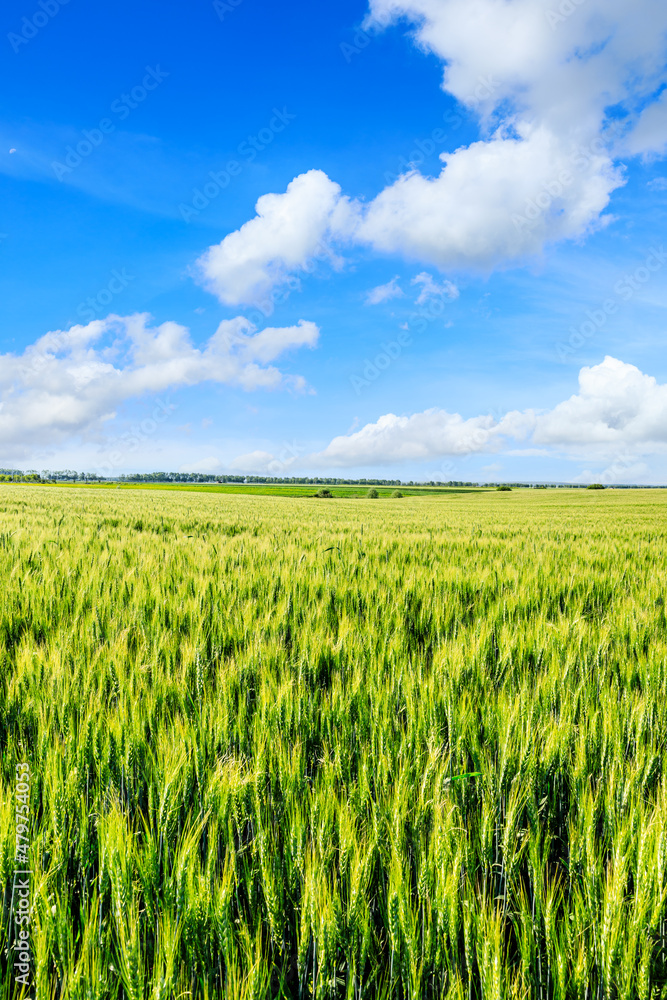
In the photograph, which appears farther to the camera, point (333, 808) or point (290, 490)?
point (290, 490)

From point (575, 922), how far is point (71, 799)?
1182mm

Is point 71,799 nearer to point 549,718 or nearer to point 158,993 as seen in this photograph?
point 158,993

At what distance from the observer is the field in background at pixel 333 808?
2.98 ft

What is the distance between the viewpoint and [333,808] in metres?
1.15

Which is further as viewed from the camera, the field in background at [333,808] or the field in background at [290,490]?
the field in background at [290,490]

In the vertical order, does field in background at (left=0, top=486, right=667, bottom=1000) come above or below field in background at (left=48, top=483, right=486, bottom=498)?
below

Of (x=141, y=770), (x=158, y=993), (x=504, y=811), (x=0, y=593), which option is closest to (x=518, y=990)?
(x=504, y=811)

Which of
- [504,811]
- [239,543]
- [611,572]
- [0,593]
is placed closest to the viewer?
[504,811]

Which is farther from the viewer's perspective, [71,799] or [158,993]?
[71,799]

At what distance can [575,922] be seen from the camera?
98cm

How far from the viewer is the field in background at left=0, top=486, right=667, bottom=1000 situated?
0.91m

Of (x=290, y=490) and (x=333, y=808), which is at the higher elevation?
(x=290, y=490)

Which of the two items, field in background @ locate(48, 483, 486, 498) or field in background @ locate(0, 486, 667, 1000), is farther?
field in background @ locate(48, 483, 486, 498)

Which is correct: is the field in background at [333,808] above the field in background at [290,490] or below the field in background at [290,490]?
below
